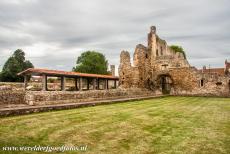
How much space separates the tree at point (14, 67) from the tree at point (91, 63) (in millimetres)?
12672

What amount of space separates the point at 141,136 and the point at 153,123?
1884 millimetres

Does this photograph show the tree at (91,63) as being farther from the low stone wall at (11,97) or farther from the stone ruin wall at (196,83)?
the low stone wall at (11,97)

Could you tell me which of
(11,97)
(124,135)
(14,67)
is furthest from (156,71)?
(14,67)

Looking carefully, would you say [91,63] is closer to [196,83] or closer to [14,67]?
[14,67]

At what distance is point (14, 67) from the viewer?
134 feet

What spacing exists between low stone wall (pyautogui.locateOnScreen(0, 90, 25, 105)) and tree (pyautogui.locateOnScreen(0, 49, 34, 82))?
30.2 m

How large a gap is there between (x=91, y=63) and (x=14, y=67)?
16.5m

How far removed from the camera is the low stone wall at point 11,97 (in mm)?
12453

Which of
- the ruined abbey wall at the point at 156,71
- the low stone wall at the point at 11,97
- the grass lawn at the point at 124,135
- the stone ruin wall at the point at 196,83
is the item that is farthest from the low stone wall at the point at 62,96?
the stone ruin wall at the point at 196,83

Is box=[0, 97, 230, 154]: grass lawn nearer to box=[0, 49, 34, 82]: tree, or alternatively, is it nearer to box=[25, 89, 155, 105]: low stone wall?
box=[25, 89, 155, 105]: low stone wall

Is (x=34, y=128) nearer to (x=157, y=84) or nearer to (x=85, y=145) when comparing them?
(x=85, y=145)

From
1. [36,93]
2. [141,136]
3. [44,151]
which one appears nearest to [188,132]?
[141,136]

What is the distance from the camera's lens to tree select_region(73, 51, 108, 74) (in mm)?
51406

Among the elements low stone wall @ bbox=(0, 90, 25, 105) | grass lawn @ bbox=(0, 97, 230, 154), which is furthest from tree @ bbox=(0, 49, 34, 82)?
grass lawn @ bbox=(0, 97, 230, 154)
